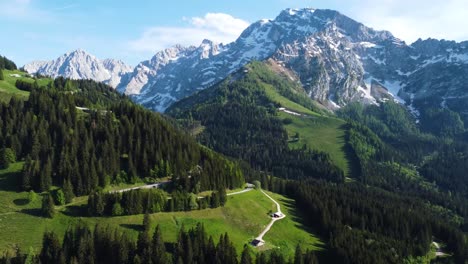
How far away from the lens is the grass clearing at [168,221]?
118m

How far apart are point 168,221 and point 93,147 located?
4153cm

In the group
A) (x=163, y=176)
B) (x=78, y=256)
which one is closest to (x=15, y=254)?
(x=78, y=256)

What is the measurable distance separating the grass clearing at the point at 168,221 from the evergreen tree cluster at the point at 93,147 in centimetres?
779

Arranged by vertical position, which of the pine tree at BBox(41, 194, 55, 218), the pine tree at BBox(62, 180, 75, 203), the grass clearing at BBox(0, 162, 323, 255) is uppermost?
the pine tree at BBox(62, 180, 75, 203)

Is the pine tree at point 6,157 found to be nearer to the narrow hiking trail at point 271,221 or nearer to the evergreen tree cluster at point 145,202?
the evergreen tree cluster at point 145,202

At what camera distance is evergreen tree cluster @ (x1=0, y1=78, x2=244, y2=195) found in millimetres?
141500

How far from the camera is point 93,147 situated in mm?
156000

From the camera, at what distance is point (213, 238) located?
132 metres

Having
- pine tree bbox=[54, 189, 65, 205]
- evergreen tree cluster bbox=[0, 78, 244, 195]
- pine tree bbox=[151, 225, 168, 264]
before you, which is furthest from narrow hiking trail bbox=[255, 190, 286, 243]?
pine tree bbox=[54, 189, 65, 205]

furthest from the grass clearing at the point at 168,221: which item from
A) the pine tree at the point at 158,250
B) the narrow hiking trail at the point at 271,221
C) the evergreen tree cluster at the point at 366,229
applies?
the pine tree at the point at 158,250

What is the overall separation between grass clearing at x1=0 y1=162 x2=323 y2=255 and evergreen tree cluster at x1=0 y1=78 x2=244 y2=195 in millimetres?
7792

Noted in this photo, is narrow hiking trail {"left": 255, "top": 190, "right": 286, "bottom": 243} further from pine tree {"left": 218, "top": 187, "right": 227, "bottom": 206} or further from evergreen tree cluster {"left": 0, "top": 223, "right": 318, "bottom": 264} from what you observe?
pine tree {"left": 218, "top": 187, "right": 227, "bottom": 206}

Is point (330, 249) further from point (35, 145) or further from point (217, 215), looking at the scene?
→ point (35, 145)

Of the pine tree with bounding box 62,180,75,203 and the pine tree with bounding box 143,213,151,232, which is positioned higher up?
the pine tree with bounding box 62,180,75,203
